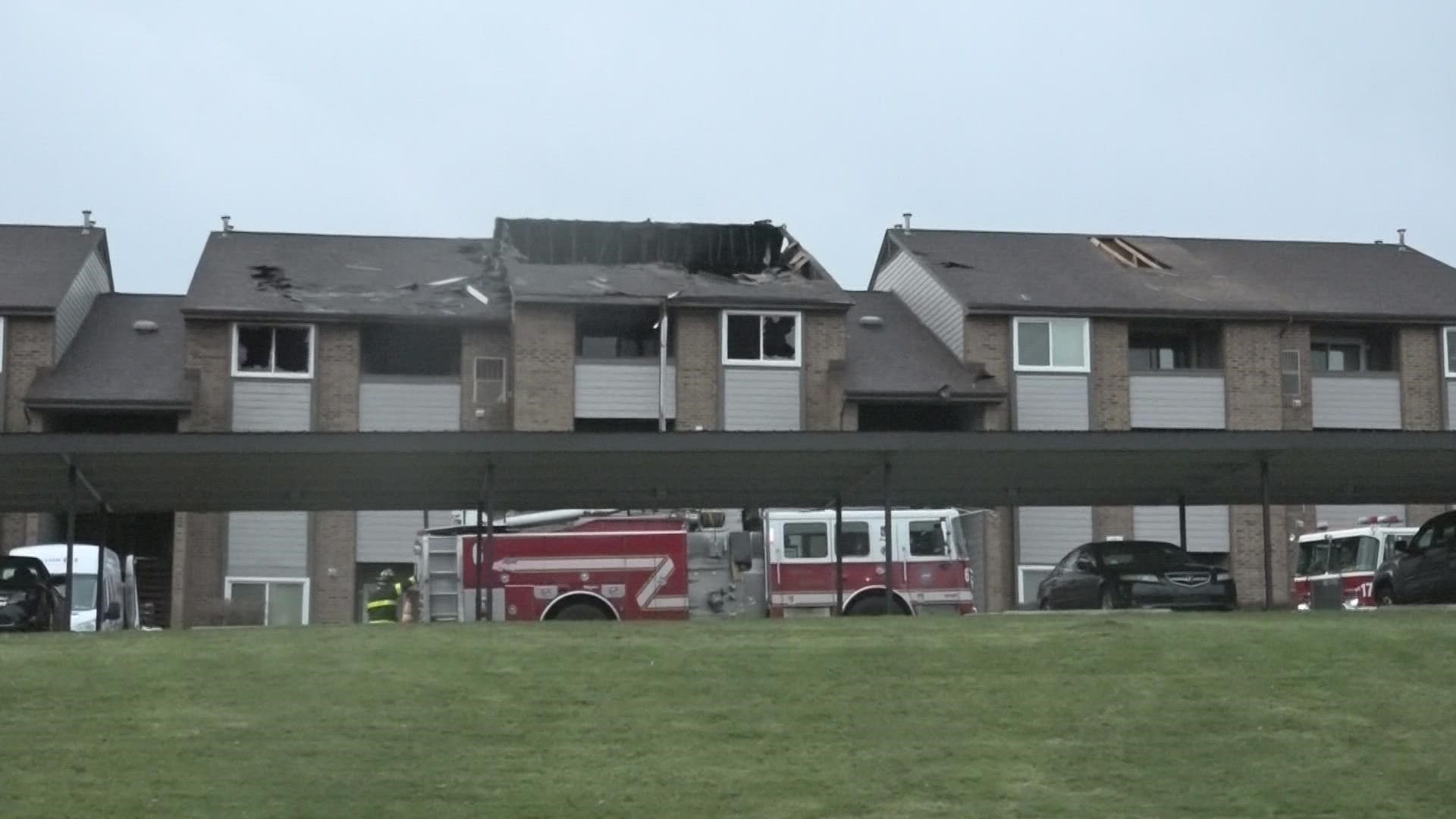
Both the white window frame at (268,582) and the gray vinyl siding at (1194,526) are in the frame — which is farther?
the gray vinyl siding at (1194,526)

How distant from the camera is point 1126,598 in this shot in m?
32.7

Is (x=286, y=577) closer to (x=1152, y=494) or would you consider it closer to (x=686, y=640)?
(x=1152, y=494)

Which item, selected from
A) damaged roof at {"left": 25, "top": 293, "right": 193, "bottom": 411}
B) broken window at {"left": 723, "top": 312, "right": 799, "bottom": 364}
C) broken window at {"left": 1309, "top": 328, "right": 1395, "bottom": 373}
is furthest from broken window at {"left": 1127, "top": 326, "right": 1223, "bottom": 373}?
damaged roof at {"left": 25, "top": 293, "right": 193, "bottom": 411}

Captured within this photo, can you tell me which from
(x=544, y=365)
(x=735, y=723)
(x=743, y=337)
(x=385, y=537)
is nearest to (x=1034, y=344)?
(x=743, y=337)

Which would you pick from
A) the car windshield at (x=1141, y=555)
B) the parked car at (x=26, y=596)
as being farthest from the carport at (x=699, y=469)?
the parked car at (x=26, y=596)

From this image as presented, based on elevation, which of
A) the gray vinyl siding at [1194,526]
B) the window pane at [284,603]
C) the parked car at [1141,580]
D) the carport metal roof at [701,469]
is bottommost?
the window pane at [284,603]

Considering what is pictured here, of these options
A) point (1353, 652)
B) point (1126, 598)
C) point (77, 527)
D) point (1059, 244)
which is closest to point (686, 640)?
point (1353, 652)

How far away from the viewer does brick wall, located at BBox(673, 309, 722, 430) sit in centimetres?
4712

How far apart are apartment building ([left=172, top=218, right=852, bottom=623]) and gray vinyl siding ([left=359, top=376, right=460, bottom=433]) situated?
39mm

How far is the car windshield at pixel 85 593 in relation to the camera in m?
36.6

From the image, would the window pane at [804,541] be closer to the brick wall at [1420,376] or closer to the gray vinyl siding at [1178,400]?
the gray vinyl siding at [1178,400]

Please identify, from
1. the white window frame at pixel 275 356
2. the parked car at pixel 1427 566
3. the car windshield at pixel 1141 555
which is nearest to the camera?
the parked car at pixel 1427 566

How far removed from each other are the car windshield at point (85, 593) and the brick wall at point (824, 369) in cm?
1693

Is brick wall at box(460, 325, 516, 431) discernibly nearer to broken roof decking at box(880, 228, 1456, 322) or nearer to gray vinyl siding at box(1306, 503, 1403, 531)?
broken roof decking at box(880, 228, 1456, 322)
